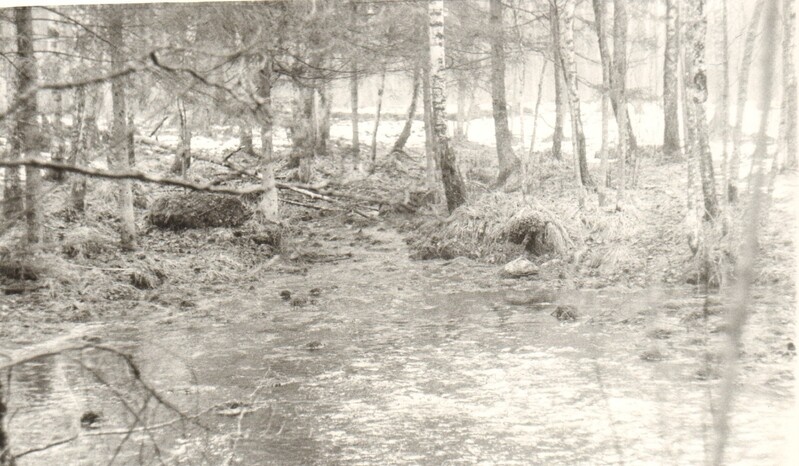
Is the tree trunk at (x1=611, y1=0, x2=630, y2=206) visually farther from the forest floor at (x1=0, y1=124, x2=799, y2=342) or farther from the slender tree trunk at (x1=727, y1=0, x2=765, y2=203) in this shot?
the slender tree trunk at (x1=727, y1=0, x2=765, y2=203)

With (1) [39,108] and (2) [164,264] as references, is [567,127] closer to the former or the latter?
(2) [164,264]

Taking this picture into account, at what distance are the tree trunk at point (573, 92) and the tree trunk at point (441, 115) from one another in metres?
0.70

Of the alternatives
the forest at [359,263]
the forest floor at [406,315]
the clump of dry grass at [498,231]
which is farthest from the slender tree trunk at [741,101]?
the clump of dry grass at [498,231]

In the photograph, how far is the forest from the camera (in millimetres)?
2484

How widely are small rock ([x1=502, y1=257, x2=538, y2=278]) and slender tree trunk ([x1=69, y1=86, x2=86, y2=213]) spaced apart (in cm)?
222

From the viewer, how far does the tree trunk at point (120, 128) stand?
8.82ft

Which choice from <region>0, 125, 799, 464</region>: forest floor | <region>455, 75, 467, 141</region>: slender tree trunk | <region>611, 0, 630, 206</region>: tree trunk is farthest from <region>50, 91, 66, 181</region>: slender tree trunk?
<region>455, 75, 467, 141</region>: slender tree trunk

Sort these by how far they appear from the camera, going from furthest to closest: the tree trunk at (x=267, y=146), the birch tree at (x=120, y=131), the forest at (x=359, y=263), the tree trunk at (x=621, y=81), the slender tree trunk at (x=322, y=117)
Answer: the slender tree trunk at (x=322, y=117) → the tree trunk at (x=621, y=81) → the birch tree at (x=120, y=131) → the tree trunk at (x=267, y=146) → the forest at (x=359, y=263)

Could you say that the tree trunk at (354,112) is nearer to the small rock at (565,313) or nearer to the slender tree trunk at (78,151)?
the small rock at (565,313)

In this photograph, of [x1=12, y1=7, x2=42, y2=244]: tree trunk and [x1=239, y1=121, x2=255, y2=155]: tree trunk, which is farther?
[x1=239, y1=121, x2=255, y2=155]: tree trunk

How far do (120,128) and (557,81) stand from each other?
3.25 metres

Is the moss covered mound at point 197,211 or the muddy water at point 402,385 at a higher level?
the moss covered mound at point 197,211

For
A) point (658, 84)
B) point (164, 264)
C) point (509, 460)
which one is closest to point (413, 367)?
point (509, 460)

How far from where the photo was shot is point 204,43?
8.88 ft
